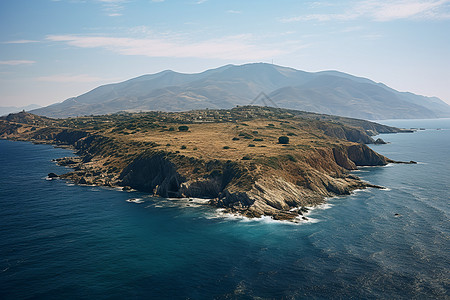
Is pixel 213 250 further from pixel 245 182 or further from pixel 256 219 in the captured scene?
pixel 245 182

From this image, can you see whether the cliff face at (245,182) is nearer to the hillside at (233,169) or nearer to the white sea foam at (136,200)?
the hillside at (233,169)

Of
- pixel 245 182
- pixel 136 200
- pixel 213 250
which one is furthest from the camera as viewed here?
pixel 136 200

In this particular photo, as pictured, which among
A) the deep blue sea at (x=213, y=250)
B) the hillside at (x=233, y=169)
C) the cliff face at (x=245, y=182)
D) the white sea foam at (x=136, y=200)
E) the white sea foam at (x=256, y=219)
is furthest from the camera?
the white sea foam at (x=136, y=200)

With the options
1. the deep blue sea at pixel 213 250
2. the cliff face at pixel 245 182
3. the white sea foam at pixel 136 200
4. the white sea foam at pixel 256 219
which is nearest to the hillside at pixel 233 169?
the cliff face at pixel 245 182

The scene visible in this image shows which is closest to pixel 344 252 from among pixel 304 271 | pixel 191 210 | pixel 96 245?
pixel 304 271

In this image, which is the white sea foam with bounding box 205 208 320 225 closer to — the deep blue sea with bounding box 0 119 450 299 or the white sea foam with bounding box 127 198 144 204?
the deep blue sea with bounding box 0 119 450 299

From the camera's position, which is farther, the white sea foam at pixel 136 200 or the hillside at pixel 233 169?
the white sea foam at pixel 136 200

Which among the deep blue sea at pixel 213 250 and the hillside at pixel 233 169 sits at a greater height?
the hillside at pixel 233 169

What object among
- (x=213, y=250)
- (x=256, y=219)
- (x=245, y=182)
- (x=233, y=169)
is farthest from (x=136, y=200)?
(x=213, y=250)

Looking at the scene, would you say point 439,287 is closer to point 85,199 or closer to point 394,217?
point 394,217
